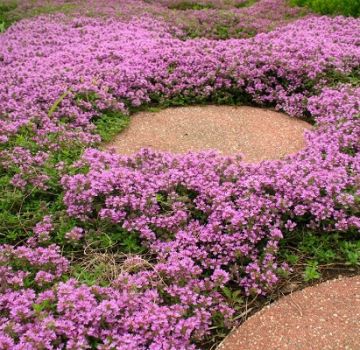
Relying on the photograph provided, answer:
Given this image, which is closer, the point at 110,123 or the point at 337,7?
the point at 110,123

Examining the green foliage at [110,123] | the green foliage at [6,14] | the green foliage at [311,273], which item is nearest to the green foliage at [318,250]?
the green foliage at [311,273]

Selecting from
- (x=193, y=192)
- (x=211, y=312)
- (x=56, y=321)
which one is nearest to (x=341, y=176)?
(x=193, y=192)

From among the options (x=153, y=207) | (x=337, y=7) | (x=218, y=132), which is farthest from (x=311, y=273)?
(x=337, y=7)

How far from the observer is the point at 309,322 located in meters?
3.36

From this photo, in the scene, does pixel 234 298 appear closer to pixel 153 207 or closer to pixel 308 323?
pixel 308 323

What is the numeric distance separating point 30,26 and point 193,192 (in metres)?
6.36

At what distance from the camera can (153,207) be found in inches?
160

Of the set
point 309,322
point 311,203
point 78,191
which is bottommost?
→ point 309,322

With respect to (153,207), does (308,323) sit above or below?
below

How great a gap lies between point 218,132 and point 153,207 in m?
2.15

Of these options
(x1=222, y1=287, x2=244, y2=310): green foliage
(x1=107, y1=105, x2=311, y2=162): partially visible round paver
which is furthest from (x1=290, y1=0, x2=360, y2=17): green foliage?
(x1=222, y1=287, x2=244, y2=310): green foliage

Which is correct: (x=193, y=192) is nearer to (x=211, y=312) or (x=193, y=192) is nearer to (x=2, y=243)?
(x=211, y=312)

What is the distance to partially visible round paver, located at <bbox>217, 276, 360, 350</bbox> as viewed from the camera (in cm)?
320

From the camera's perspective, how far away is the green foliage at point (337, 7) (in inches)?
366
